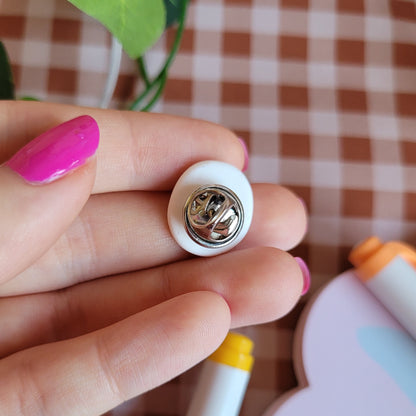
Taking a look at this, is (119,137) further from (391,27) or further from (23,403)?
(391,27)

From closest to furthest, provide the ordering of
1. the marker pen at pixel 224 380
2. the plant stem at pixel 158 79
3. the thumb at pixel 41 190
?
the thumb at pixel 41 190
the marker pen at pixel 224 380
the plant stem at pixel 158 79

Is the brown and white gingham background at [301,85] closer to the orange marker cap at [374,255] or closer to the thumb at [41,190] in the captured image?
the orange marker cap at [374,255]

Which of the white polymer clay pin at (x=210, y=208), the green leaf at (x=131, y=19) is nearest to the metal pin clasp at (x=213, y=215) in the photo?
the white polymer clay pin at (x=210, y=208)

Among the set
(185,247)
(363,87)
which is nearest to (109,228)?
(185,247)

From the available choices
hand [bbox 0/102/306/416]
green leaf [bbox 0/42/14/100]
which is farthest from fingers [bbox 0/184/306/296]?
A: green leaf [bbox 0/42/14/100]

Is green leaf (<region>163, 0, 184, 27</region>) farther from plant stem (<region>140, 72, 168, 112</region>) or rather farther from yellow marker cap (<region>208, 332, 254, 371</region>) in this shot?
yellow marker cap (<region>208, 332, 254, 371</region>)

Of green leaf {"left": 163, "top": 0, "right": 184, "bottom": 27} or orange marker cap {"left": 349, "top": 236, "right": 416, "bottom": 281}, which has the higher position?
green leaf {"left": 163, "top": 0, "right": 184, "bottom": 27}
